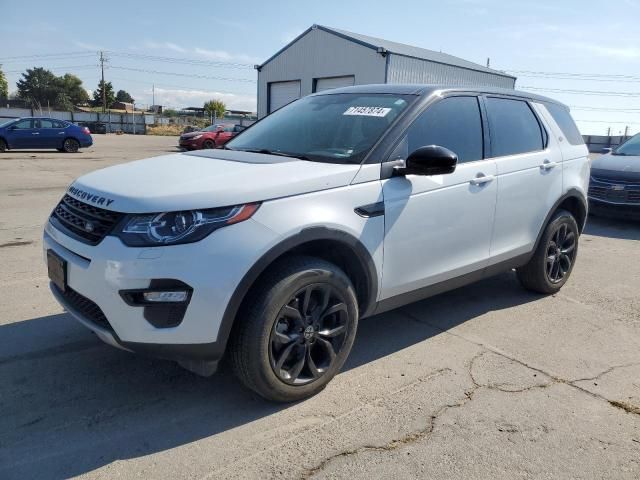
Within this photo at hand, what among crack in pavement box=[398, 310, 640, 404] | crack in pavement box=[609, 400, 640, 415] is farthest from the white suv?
crack in pavement box=[609, 400, 640, 415]

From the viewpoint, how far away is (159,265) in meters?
2.42

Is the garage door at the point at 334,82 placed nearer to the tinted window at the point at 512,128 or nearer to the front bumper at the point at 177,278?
the tinted window at the point at 512,128

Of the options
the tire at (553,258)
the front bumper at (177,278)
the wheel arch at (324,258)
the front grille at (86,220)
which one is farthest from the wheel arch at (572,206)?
the front grille at (86,220)

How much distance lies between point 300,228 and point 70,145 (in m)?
21.7

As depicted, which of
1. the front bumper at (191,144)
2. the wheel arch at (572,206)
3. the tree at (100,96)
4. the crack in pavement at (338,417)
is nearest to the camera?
the crack in pavement at (338,417)

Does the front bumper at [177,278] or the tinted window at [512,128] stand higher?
the tinted window at [512,128]

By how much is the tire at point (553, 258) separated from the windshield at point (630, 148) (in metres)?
5.90

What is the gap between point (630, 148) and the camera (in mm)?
9883

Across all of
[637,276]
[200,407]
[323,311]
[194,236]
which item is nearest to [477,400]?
[323,311]

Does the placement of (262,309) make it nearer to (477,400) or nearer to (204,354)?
(204,354)

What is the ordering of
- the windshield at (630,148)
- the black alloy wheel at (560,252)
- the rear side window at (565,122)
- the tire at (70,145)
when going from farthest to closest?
the tire at (70,145), the windshield at (630,148), the rear side window at (565,122), the black alloy wheel at (560,252)

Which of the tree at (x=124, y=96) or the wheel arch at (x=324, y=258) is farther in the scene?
the tree at (x=124, y=96)

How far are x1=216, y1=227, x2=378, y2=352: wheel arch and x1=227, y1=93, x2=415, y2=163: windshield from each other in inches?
20.7

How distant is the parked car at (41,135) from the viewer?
20.2 metres
